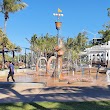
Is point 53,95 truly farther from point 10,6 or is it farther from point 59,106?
point 10,6

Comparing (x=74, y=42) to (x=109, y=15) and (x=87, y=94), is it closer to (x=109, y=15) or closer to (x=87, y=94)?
(x=109, y=15)

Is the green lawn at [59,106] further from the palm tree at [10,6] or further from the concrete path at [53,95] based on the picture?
the palm tree at [10,6]

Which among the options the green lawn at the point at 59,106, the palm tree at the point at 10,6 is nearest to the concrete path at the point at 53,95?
the green lawn at the point at 59,106

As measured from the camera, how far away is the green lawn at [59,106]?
950 cm

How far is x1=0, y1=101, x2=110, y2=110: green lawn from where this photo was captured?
9.50 meters

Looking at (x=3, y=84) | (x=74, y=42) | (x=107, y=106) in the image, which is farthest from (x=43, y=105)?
(x=74, y=42)

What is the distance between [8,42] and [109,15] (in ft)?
58.0

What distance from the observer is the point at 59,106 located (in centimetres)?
976

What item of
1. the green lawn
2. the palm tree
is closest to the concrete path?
the green lawn

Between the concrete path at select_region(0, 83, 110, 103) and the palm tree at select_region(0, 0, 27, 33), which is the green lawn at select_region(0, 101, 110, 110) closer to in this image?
the concrete path at select_region(0, 83, 110, 103)

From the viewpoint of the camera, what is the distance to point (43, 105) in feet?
32.6

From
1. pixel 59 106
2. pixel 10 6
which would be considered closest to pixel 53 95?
pixel 59 106

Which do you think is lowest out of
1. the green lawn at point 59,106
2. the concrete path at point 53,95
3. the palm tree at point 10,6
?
the green lawn at point 59,106

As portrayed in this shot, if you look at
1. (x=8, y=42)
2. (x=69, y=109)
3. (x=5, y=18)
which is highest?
(x=5, y=18)
